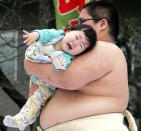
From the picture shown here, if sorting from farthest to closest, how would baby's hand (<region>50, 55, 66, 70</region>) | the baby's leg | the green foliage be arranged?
the green foliage
the baby's leg
baby's hand (<region>50, 55, 66, 70</region>)

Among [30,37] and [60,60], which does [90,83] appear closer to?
[60,60]

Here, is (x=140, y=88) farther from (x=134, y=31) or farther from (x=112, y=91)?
(x=112, y=91)

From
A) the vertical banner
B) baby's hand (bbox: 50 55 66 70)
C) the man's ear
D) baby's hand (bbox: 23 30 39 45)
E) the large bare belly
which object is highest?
baby's hand (bbox: 23 30 39 45)

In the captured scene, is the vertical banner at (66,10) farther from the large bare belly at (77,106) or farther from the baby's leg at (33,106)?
the large bare belly at (77,106)

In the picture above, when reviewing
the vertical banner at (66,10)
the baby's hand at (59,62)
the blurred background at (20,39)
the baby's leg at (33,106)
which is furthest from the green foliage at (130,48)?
the baby's hand at (59,62)

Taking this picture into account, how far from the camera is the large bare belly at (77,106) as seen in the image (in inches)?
58.7

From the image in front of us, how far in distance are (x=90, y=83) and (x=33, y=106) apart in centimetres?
46

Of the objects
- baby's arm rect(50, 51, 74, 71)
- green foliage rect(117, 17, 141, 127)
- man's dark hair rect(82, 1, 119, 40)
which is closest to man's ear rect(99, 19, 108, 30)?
man's dark hair rect(82, 1, 119, 40)

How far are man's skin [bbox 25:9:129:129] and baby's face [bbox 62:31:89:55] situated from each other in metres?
0.05

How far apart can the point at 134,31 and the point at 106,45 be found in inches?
117

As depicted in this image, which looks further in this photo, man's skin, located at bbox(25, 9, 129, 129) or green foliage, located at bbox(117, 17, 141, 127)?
green foliage, located at bbox(117, 17, 141, 127)

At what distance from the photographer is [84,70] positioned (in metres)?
1.44

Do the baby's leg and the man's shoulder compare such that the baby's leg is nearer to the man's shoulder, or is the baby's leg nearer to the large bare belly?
the large bare belly

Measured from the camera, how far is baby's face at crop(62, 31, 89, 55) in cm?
144
